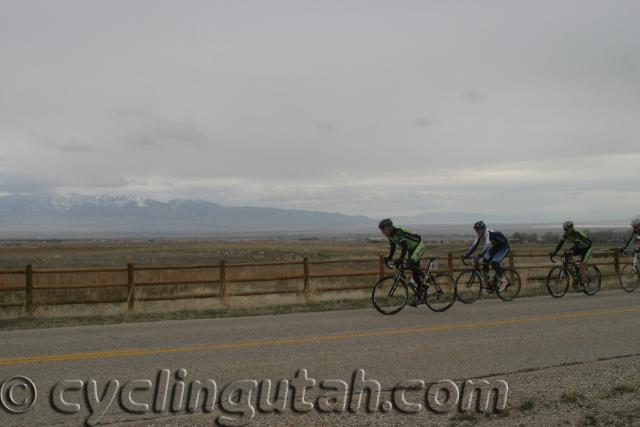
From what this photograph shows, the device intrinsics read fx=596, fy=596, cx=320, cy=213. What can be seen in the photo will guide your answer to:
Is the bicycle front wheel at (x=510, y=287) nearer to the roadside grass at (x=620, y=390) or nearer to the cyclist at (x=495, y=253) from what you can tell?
the cyclist at (x=495, y=253)

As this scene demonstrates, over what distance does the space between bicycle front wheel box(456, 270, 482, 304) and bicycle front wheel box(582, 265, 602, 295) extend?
3.50m

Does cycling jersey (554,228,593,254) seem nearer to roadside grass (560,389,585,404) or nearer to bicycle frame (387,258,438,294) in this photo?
bicycle frame (387,258,438,294)

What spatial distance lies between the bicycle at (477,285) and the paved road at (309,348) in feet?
5.09

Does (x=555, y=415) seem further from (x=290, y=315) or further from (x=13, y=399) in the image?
(x=290, y=315)

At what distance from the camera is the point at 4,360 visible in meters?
7.91

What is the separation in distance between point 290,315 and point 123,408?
683cm

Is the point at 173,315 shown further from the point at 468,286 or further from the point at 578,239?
the point at 578,239

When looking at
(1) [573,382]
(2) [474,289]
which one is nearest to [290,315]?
(2) [474,289]

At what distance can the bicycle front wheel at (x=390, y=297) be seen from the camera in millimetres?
12172

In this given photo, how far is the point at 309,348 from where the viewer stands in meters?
8.53

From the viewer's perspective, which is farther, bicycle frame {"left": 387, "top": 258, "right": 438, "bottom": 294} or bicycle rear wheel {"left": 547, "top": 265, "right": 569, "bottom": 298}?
bicycle rear wheel {"left": 547, "top": 265, "right": 569, "bottom": 298}

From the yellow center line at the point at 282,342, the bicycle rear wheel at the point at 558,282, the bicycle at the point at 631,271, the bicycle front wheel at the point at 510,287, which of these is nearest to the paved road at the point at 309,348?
the yellow center line at the point at 282,342

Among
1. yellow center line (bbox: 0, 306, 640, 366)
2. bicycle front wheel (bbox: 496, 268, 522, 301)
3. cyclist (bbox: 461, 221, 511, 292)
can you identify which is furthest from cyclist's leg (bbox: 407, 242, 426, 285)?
bicycle front wheel (bbox: 496, 268, 522, 301)

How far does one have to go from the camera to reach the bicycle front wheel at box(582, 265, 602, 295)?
621 inches
